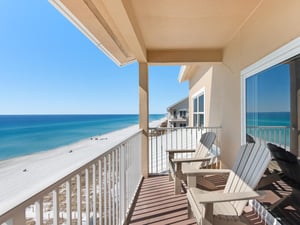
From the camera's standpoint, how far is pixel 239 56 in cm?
420

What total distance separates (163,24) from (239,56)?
1396mm

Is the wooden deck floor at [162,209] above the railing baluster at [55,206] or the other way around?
the other way around

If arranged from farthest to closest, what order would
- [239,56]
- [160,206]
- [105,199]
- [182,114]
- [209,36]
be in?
[182,114]
[209,36]
[239,56]
[160,206]
[105,199]

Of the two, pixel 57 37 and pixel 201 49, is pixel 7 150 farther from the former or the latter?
pixel 201 49

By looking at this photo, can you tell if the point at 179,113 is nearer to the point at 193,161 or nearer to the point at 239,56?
the point at 239,56

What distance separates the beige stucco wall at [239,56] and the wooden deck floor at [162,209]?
4.61ft

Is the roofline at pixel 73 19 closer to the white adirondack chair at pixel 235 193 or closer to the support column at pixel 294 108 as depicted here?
the white adirondack chair at pixel 235 193

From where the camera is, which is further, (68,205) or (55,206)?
(68,205)

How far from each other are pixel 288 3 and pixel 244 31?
1.40 meters

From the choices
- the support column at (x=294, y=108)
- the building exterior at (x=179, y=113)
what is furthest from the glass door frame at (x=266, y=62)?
the building exterior at (x=179, y=113)

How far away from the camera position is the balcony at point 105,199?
41.3 inches

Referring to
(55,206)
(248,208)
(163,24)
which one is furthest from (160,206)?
(163,24)

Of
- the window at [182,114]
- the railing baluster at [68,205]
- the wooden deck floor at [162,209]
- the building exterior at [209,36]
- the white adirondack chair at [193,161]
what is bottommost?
the wooden deck floor at [162,209]

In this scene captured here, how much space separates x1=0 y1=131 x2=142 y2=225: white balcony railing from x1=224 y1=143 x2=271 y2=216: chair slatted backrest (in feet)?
3.97
